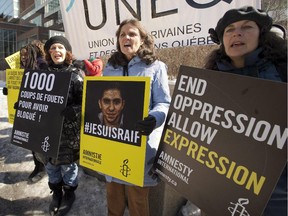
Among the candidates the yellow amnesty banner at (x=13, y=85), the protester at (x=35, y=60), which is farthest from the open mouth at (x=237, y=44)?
the protester at (x=35, y=60)

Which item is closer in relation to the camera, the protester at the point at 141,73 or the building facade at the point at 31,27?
the protester at the point at 141,73

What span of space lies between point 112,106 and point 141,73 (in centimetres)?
32

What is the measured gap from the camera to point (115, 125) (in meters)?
1.85

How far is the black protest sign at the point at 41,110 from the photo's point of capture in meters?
2.21

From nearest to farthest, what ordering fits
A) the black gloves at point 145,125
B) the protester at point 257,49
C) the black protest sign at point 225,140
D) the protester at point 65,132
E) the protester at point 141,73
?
1. the black protest sign at point 225,140
2. the protester at point 257,49
3. the black gloves at point 145,125
4. the protester at point 141,73
5. the protester at point 65,132

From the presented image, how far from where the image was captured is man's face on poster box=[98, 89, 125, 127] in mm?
1835

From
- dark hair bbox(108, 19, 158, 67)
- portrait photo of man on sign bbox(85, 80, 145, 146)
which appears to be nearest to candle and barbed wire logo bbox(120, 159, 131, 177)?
portrait photo of man on sign bbox(85, 80, 145, 146)

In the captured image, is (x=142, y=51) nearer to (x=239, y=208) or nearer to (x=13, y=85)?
(x=239, y=208)

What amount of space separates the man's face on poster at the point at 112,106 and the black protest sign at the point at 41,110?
46cm

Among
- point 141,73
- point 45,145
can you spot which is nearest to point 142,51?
point 141,73

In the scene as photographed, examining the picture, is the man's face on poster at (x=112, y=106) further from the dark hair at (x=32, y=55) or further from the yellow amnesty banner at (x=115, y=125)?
the dark hair at (x=32, y=55)

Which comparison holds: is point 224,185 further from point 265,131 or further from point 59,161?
point 59,161

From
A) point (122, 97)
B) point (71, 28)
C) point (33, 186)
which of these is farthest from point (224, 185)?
point (71, 28)

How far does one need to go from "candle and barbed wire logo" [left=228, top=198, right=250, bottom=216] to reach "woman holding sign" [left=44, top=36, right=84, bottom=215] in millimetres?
1381
